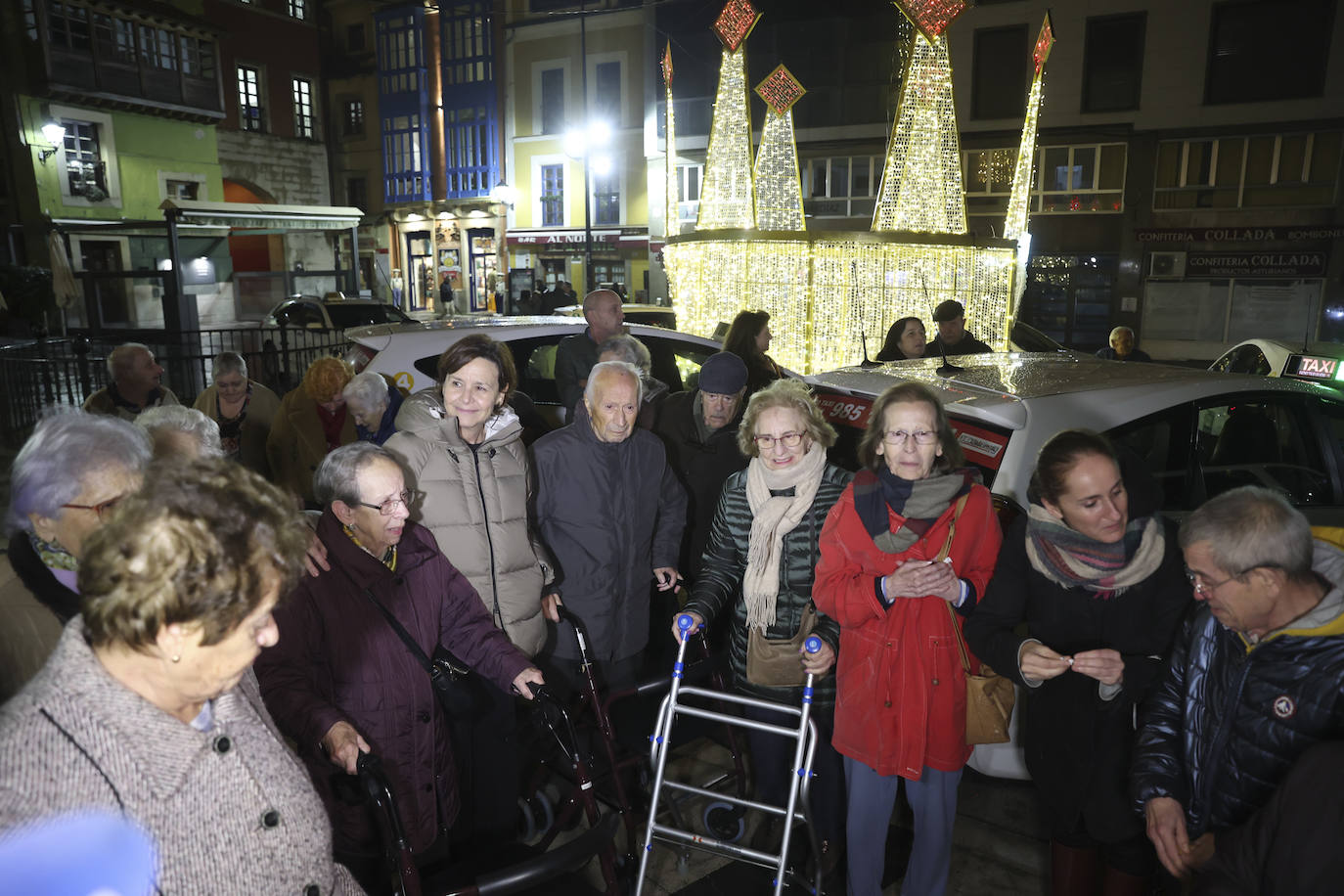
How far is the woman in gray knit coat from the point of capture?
121 centimetres

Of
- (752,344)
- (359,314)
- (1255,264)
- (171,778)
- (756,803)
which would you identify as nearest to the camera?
(171,778)

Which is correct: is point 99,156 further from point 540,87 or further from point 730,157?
point 730,157

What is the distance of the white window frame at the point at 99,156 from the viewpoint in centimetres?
2267

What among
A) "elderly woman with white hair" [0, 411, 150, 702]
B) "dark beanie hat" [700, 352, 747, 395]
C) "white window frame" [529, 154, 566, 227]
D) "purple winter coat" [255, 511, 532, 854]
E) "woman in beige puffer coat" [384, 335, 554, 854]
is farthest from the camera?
"white window frame" [529, 154, 566, 227]

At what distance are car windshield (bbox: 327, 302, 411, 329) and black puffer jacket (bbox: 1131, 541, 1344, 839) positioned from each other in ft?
52.4

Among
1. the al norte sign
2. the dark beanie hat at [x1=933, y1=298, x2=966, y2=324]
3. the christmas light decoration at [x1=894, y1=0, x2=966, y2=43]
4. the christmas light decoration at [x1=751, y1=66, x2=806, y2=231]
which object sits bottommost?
the dark beanie hat at [x1=933, y1=298, x2=966, y2=324]

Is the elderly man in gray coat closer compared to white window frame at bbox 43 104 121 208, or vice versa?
the elderly man in gray coat

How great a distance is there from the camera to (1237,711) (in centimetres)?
214

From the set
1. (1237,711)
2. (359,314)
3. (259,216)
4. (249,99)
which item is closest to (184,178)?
(249,99)

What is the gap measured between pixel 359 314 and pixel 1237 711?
55.5 feet

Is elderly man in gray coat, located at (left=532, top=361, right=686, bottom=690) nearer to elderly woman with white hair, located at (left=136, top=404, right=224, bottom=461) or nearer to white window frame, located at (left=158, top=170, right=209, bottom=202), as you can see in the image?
elderly woman with white hair, located at (left=136, top=404, right=224, bottom=461)

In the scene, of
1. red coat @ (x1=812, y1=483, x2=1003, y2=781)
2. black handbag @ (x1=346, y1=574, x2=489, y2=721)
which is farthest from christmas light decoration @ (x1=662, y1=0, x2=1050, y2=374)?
black handbag @ (x1=346, y1=574, x2=489, y2=721)

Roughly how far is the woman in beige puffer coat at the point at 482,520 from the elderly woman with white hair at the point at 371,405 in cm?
167

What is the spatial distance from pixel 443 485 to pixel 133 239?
24874mm
